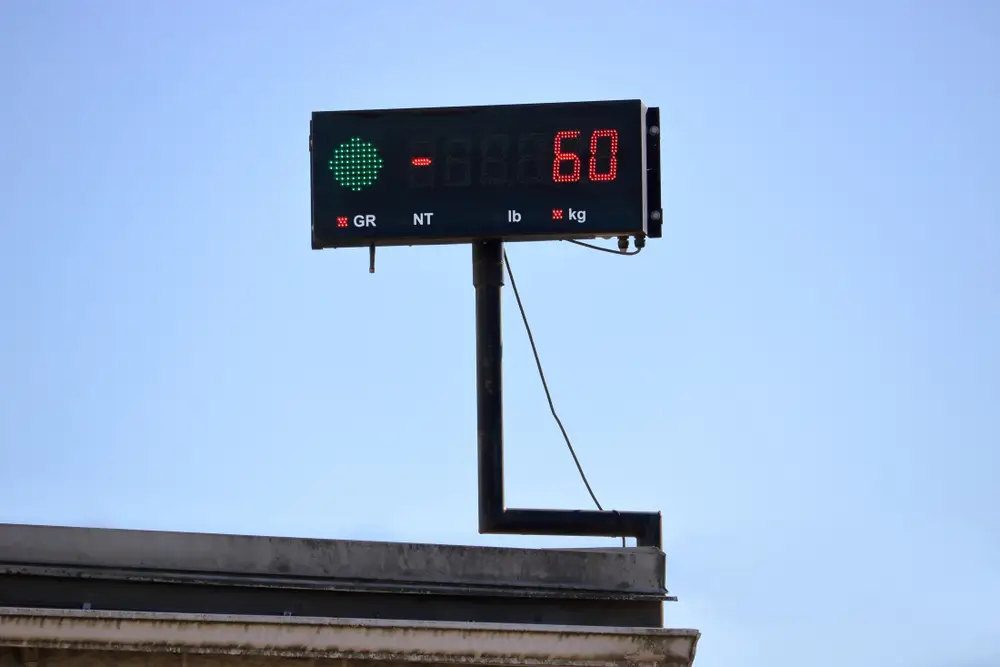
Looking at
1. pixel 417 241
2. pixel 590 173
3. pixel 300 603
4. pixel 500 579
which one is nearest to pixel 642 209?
pixel 590 173

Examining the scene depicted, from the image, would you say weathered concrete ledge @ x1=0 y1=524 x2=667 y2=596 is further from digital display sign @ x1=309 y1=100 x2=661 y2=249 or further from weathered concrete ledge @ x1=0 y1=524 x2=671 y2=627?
digital display sign @ x1=309 y1=100 x2=661 y2=249

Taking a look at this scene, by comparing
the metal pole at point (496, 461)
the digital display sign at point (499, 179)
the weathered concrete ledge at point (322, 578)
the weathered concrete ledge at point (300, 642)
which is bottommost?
the weathered concrete ledge at point (300, 642)

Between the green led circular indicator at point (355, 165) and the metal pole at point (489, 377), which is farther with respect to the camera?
the green led circular indicator at point (355, 165)

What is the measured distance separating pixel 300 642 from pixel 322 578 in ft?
2.65

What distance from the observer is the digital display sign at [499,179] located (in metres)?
14.7

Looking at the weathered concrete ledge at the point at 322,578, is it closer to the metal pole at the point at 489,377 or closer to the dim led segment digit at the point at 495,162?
the metal pole at the point at 489,377

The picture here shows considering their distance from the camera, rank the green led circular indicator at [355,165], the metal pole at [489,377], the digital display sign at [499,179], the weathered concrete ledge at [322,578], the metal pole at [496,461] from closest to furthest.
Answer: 1. the weathered concrete ledge at [322,578]
2. the metal pole at [496,461]
3. the metal pole at [489,377]
4. the digital display sign at [499,179]
5. the green led circular indicator at [355,165]

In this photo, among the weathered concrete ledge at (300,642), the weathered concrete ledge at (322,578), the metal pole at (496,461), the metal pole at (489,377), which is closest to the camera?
the weathered concrete ledge at (300,642)

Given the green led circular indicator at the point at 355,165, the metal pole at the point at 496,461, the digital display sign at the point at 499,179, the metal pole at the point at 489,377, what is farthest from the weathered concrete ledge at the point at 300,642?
the green led circular indicator at the point at 355,165

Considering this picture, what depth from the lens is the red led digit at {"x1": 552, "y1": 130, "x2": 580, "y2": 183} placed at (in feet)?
48.3

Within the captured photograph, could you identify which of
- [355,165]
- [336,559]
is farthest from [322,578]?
[355,165]

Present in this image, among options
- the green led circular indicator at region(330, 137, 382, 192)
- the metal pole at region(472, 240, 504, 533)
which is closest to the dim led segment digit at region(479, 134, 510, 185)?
the metal pole at region(472, 240, 504, 533)

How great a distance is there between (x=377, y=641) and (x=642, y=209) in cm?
444

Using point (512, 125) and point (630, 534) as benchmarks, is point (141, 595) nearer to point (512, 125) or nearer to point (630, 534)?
point (630, 534)
